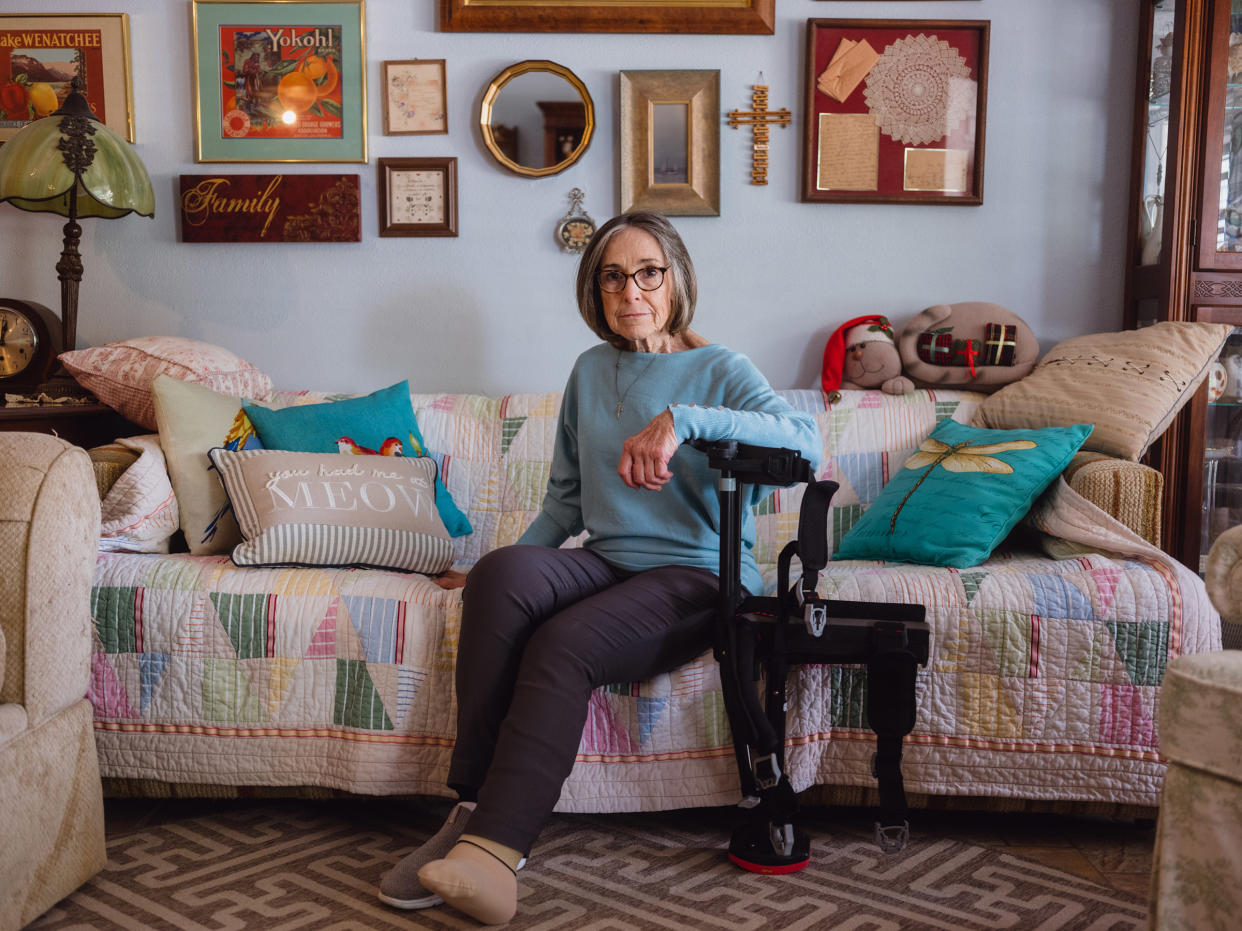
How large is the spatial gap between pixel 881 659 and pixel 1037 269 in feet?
4.87

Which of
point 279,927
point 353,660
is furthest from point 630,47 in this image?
point 279,927

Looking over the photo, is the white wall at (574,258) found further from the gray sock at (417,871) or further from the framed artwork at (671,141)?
the gray sock at (417,871)

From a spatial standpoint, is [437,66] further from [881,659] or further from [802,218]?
[881,659]

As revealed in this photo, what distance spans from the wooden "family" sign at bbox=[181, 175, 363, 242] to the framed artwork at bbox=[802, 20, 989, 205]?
114cm

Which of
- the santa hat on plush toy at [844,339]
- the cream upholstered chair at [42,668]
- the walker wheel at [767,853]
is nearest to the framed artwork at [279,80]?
the santa hat on plush toy at [844,339]

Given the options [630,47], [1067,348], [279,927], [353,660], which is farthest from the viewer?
[630,47]

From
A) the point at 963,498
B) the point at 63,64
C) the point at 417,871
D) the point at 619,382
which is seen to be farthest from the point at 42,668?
the point at 63,64

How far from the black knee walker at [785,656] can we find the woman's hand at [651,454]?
2.3 inches

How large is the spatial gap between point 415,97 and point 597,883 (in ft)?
6.23

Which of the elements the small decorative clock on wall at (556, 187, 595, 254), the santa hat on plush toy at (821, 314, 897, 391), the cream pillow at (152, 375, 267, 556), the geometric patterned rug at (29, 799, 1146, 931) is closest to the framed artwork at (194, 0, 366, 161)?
the small decorative clock on wall at (556, 187, 595, 254)

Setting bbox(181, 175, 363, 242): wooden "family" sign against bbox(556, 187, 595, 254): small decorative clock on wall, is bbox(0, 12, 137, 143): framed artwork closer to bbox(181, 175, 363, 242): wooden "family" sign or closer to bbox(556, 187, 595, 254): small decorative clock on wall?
bbox(181, 175, 363, 242): wooden "family" sign

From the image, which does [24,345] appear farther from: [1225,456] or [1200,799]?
[1225,456]

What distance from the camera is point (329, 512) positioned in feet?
6.52

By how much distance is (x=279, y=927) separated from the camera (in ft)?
4.78
